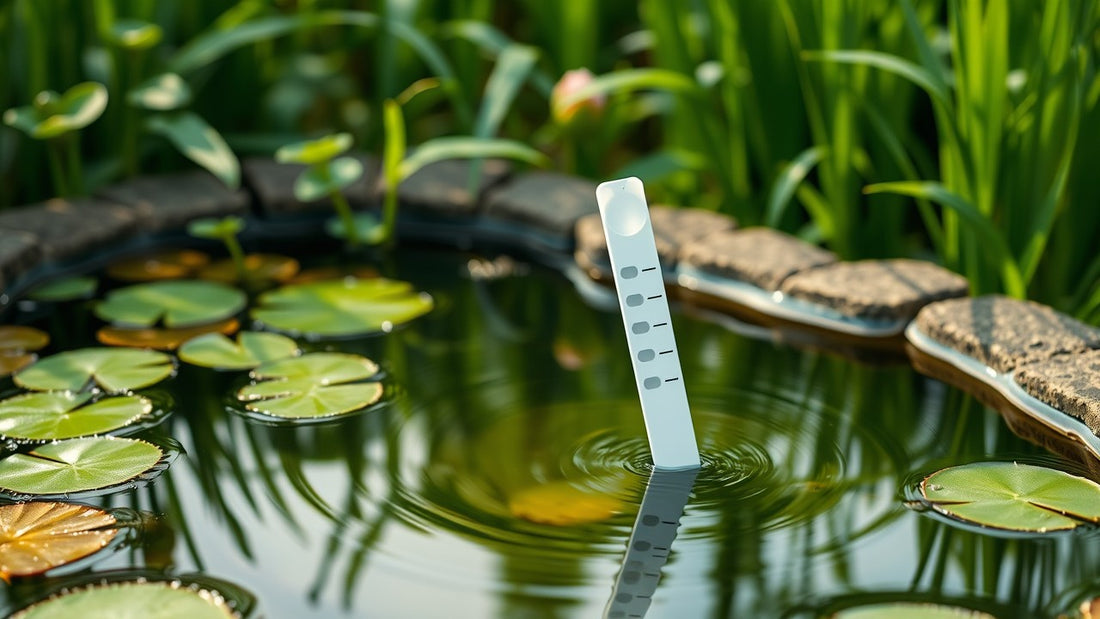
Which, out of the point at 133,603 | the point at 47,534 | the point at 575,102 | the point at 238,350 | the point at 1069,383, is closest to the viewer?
the point at 133,603

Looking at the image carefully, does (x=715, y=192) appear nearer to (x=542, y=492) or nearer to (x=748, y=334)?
(x=748, y=334)

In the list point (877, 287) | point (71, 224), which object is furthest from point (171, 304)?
point (877, 287)

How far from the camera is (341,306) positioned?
197 cm

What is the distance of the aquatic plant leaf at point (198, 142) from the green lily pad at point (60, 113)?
197 mm

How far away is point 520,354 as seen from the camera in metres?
1.83

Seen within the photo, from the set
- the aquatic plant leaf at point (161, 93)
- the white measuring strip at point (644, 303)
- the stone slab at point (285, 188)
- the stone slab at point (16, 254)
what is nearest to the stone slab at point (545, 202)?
the stone slab at point (285, 188)

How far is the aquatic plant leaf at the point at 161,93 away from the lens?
2.29m

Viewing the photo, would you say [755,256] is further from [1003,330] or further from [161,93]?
[161,93]

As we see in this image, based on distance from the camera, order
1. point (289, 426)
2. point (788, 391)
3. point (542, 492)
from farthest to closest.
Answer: point (788, 391) < point (289, 426) < point (542, 492)

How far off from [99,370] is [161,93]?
2.64 ft

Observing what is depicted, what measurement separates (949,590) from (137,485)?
0.88m

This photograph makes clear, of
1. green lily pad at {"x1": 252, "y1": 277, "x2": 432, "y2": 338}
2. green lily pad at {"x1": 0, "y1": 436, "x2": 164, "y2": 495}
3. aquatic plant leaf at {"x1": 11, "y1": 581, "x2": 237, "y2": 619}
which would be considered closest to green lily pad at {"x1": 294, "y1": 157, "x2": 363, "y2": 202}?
green lily pad at {"x1": 252, "y1": 277, "x2": 432, "y2": 338}

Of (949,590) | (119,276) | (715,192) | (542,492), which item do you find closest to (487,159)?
(715,192)

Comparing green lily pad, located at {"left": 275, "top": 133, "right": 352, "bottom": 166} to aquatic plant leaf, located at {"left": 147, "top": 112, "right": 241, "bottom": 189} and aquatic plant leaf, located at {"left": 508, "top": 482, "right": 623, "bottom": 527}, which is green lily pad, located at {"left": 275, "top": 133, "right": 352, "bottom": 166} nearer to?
aquatic plant leaf, located at {"left": 147, "top": 112, "right": 241, "bottom": 189}
